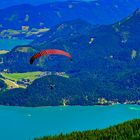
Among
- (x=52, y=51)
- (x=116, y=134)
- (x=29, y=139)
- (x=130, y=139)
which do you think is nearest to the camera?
(x=52, y=51)

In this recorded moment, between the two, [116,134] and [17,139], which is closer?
[116,134]

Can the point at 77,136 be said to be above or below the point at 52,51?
below

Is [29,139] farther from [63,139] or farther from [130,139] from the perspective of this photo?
[130,139]

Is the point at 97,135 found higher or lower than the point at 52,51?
lower

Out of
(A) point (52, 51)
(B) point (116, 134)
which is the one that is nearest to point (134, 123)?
(B) point (116, 134)

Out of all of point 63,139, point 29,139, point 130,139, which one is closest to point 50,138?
point 63,139

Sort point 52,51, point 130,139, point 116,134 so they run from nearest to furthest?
point 52,51 < point 130,139 < point 116,134

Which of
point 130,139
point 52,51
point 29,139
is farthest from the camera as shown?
point 29,139

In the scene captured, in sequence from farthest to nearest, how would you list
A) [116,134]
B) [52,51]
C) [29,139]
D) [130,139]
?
[29,139] → [116,134] → [130,139] → [52,51]

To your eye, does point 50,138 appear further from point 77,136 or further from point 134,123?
point 134,123
